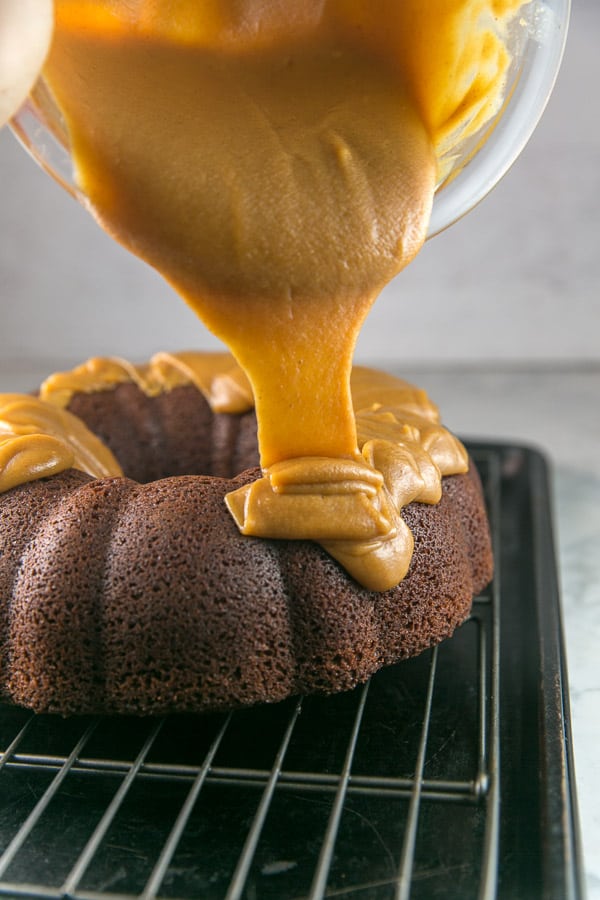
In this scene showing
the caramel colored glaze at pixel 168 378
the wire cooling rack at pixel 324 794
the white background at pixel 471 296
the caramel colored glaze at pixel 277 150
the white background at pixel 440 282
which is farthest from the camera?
the white background at pixel 440 282

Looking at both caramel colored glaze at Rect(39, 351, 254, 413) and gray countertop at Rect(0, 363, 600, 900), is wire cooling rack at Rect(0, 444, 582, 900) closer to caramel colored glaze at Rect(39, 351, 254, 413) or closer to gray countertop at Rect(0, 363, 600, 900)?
gray countertop at Rect(0, 363, 600, 900)

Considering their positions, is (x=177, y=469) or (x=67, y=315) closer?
(x=177, y=469)

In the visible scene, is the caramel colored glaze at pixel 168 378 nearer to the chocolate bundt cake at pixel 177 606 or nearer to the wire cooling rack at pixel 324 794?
the chocolate bundt cake at pixel 177 606

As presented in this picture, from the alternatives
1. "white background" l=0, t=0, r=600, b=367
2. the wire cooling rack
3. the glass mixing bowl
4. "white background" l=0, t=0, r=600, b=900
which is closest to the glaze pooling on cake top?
the wire cooling rack

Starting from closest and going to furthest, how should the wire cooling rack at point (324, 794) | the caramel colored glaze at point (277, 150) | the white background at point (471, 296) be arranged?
the wire cooling rack at point (324, 794) < the caramel colored glaze at point (277, 150) < the white background at point (471, 296)

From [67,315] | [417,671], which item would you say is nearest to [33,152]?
[417,671]

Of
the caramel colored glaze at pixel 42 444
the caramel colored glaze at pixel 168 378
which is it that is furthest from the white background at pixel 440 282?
the caramel colored glaze at pixel 42 444

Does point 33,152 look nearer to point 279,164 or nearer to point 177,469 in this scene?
point 279,164

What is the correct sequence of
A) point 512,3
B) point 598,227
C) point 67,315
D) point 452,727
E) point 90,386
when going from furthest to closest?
point 67,315 < point 598,227 < point 90,386 < point 452,727 < point 512,3
